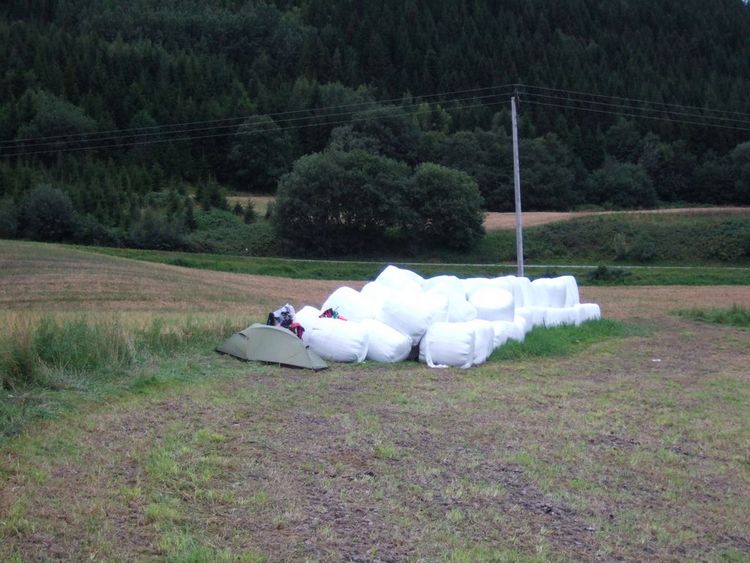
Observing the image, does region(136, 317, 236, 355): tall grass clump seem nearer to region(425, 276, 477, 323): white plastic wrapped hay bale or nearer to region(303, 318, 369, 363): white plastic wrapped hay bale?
region(303, 318, 369, 363): white plastic wrapped hay bale

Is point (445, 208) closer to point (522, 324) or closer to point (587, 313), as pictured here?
point (587, 313)

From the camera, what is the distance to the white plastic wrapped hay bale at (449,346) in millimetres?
14031

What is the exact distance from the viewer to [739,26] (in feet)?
437

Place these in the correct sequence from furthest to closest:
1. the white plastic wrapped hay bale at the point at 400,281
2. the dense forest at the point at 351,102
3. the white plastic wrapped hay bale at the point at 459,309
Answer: the dense forest at the point at 351,102
the white plastic wrapped hay bale at the point at 400,281
the white plastic wrapped hay bale at the point at 459,309

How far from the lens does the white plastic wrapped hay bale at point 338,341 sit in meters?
13.7

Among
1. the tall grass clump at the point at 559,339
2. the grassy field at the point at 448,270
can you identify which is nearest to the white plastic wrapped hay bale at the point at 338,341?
the tall grass clump at the point at 559,339

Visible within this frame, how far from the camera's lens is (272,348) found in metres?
13.0

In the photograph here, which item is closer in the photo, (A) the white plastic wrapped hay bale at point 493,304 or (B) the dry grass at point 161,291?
(A) the white plastic wrapped hay bale at point 493,304

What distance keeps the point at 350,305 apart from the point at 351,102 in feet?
261

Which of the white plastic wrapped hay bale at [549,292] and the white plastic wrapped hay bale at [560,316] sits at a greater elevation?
the white plastic wrapped hay bale at [549,292]

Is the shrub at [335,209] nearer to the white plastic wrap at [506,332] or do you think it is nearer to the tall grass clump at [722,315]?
the tall grass clump at [722,315]

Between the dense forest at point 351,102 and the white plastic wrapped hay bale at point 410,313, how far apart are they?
141 ft

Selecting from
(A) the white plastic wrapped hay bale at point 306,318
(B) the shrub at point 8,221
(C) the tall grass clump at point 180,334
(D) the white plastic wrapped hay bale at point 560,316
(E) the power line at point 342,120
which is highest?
(E) the power line at point 342,120

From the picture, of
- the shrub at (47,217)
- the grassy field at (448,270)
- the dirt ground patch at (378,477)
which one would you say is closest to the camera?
the dirt ground patch at (378,477)
